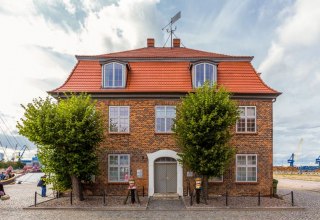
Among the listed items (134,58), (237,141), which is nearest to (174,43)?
(134,58)

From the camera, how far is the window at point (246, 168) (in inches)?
874

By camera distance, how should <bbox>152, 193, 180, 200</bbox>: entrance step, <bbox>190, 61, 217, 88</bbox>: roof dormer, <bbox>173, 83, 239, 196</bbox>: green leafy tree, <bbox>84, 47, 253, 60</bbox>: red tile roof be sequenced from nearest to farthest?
<bbox>173, 83, 239, 196</bbox>: green leafy tree, <bbox>152, 193, 180, 200</bbox>: entrance step, <bbox>190, 61, 217, 88</bbox>: roof dormer, <bbox>84, 47, 253, 60</bbox>: red tile roof

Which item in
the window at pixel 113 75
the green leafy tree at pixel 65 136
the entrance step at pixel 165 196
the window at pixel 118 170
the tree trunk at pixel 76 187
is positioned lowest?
the entrance step at pixel 165 196

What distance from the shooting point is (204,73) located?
2298cm

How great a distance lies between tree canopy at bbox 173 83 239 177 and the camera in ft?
61.1

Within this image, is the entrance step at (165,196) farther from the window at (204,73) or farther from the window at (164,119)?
the window at (204,73)

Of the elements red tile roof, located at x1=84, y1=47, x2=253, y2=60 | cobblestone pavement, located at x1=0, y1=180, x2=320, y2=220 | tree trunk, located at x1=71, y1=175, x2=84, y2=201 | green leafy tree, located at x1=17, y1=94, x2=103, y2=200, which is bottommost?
cobblestone pavement, located at x1=0, y1=180, x2=320, y2=220

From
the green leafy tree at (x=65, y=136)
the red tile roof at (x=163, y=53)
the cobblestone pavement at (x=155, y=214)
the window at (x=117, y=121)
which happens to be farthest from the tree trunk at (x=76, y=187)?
the red tile roof at (x=163, y=53)

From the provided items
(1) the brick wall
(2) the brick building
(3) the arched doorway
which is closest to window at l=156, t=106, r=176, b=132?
(2) the brick building

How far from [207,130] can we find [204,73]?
19.2 feet

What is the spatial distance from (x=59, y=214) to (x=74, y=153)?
395cm

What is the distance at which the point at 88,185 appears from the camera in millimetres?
22062

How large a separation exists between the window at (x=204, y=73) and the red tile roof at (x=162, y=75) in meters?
0.56

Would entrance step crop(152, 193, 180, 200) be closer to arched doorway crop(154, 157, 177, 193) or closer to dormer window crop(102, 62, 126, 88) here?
arched doorway crop(154, 157, 177, 193)
